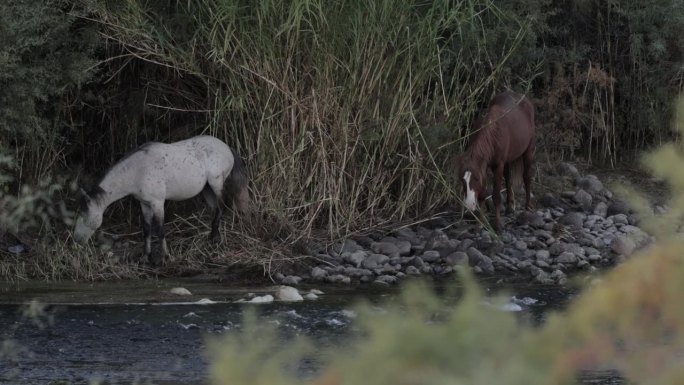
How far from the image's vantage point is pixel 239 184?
9.93m

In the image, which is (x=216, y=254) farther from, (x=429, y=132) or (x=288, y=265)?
(x=429, y=132)

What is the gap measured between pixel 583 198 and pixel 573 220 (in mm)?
753

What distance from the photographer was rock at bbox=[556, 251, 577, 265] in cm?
998

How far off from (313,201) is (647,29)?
474cm

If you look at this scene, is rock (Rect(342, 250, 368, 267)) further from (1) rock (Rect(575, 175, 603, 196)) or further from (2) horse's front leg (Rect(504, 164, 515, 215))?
(1) rock (Rect(575, 175, 603, 196))

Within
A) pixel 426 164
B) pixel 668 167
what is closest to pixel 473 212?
pixel 426 164

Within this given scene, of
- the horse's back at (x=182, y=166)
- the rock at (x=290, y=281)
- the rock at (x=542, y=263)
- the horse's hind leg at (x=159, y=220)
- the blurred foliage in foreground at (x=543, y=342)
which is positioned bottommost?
the rock at (x=542, y=263)

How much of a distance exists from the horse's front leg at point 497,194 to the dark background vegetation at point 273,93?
0.45 metres

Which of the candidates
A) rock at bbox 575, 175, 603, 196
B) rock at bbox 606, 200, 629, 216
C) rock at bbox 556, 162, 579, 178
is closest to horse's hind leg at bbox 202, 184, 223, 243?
rock at bbox 606, 200, 629, 216

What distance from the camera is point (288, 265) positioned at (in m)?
9.40

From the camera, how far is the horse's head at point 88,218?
31.1 ft

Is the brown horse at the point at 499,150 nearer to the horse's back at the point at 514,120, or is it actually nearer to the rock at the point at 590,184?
the horse's back at the point at 514,120

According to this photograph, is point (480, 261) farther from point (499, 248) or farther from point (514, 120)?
point (514, 120)

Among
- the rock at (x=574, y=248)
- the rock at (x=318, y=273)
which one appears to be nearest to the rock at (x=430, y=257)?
the rock at (x=318, y=273)
